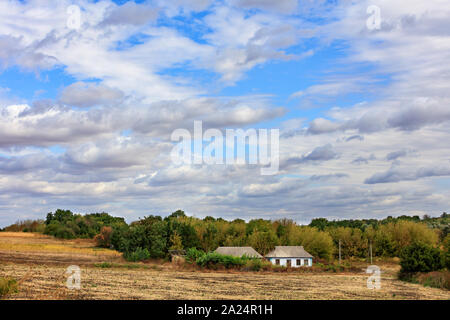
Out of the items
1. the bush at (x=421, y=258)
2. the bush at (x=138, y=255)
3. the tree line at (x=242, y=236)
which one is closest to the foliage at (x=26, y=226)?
the tree line at (x=242, y=236)

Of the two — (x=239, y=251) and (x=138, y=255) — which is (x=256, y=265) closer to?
(x=239, y=251)

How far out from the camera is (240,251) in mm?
57781

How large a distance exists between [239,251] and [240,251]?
121 mm

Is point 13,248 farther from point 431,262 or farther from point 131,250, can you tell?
point 431,262

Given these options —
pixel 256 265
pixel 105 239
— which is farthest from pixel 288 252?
pixel 105 239

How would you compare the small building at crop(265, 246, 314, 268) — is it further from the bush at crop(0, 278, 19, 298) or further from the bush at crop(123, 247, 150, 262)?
the bush at crop(0, 278, 19, 298)

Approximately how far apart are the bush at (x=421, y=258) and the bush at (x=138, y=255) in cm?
2909

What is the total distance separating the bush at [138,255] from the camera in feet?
186

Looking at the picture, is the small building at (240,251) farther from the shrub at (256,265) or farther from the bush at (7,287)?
the bush at (7,287)

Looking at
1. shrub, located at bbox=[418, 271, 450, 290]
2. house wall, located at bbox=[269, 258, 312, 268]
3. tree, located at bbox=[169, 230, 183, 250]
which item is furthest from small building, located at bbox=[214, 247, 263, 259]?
shrub, located at bbox=[418, 271, 450, 290]

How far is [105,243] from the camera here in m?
74.4
